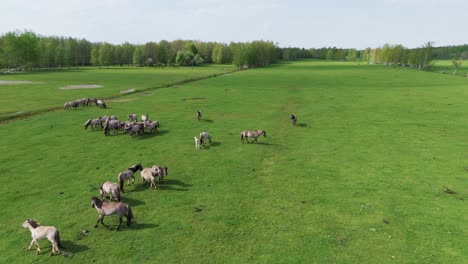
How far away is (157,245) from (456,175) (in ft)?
66.5

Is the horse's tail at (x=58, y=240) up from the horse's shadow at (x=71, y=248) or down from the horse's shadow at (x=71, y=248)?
up

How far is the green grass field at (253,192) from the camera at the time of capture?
1275cm

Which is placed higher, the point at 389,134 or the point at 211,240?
the point at 389,134

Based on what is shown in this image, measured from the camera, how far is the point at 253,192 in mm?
18062

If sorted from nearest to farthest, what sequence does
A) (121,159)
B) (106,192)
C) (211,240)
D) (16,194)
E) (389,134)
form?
(211,240) → (106,192) → (16,194) → (121,159) → (389,134)

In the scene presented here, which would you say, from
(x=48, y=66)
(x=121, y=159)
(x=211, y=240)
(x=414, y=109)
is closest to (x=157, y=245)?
(x=211, y=240)

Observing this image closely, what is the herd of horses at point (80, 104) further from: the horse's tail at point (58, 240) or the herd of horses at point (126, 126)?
the horse's tail at point (58, 240)

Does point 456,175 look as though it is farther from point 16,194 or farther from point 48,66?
point 48,66

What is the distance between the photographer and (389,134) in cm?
3148

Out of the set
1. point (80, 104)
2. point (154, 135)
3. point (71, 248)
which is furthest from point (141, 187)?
point (80, 104)

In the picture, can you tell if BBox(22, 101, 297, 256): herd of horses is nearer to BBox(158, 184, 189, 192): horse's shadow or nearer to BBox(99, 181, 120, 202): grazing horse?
BBox(99, 181, 120, 202): grazing horse

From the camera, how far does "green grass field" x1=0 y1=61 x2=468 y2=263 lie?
1275 cm

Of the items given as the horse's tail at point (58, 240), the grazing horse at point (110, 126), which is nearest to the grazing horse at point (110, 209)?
the horse's tail at point (58, 240)

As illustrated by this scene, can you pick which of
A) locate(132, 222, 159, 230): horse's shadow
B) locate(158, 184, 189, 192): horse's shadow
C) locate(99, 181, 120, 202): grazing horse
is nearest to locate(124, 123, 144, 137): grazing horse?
locate(158, 184, 189, 192): horse's shadow
